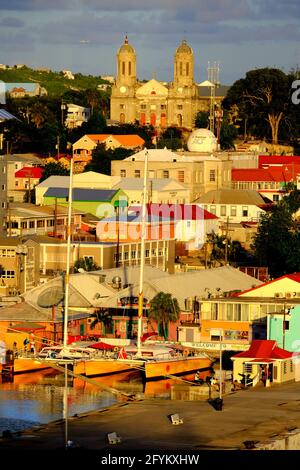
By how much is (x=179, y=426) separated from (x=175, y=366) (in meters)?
12.6

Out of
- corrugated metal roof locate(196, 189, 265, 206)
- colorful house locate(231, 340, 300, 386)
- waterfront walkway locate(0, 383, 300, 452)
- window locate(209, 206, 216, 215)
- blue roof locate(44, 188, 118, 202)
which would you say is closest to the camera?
waterfront walkway locate(0, 383, 300, 452)

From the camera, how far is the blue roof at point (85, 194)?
89.4 meters

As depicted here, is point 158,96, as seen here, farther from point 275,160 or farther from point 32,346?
point 32,346

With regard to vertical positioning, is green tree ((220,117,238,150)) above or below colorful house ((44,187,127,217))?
above

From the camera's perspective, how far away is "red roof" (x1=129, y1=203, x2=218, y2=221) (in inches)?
3342

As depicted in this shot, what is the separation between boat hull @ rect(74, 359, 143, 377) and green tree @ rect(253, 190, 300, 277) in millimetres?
17005

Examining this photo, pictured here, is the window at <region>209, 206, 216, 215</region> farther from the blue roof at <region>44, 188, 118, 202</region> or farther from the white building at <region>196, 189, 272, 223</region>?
the blue roof at <region>44, 188, 118, 202</region>

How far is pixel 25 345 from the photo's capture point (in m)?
56.8

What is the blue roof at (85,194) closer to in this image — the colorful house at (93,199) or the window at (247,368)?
the colorful house at (93,199)

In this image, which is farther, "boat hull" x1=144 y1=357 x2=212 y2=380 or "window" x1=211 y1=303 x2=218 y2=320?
"window" x1=211 y1=303 x2=218 y2=320

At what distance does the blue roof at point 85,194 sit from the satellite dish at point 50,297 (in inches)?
1105

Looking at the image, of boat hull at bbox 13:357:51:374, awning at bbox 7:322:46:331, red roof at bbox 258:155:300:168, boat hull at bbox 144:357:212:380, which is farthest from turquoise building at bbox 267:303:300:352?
red roof at bbox 258:155:300:168

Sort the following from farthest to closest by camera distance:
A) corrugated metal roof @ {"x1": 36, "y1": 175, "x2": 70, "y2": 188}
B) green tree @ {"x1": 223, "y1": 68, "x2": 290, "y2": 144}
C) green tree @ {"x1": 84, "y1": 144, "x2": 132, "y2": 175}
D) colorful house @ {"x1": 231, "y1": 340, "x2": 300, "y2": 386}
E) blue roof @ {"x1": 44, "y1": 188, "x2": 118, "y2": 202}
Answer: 1. green tree @ {"x1": 223, "y1": 68, "x2": 290, "y2": 144}
2. green tree @ {"x1": 84, "y1": 144, "x2": 132, "y2": 175}
3. corrugated metal roof @ {"x1": 36, "y1": 175, "x2": 70, "y2": 188}
4. blue roof @ {"x1": 44, "y1": 188, "x2": 118, "y2": 202}
5. colorful house @ {"x1": 231, "y1": 340, "x2": 300, "y2": 386}
